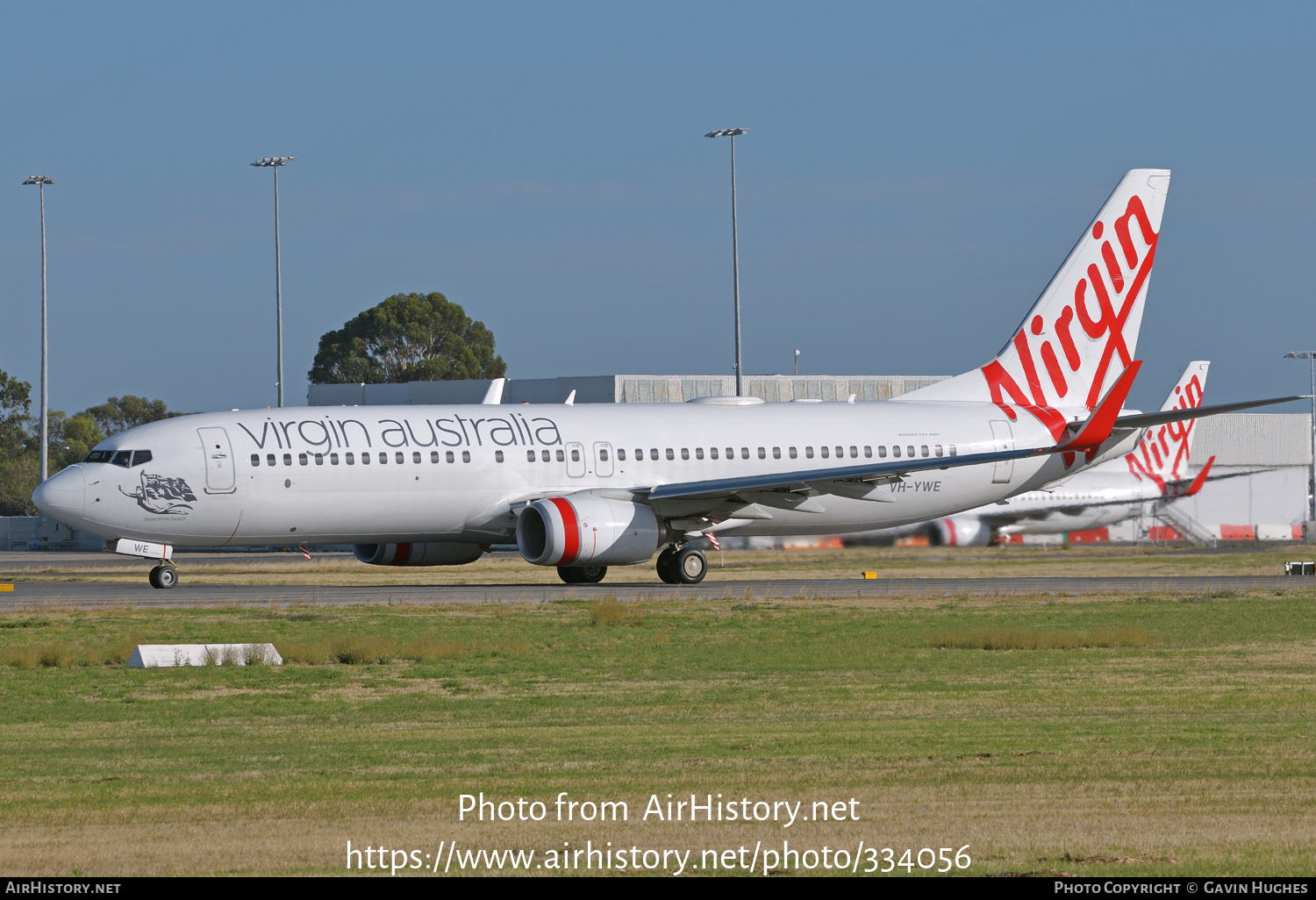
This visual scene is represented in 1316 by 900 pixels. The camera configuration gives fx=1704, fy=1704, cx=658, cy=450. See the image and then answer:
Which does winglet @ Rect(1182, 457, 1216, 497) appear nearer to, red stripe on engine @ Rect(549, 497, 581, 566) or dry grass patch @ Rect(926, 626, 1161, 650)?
red stripe on engine @ Rect(549, 497, 581, 566)

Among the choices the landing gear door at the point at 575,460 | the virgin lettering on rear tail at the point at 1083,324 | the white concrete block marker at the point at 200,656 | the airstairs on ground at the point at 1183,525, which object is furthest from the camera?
the airstairs on ground at the point at 1183,525

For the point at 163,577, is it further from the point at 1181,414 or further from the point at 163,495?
the point at 1181,414

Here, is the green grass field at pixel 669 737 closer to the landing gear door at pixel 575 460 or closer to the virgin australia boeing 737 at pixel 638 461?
the virgin australia boeing 737 at pixel 638 461

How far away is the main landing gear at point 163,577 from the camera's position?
109 ft

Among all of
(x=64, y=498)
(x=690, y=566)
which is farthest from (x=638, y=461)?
(x=64, y=498)

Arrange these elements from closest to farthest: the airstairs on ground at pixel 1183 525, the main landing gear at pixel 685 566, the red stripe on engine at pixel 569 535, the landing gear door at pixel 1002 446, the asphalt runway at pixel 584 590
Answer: the asphalt runway at pixel 584 590
the red stripe on engine at pixel 569 535
the main landing gear at pixel 685 566
the landing gear door at pixel 1002 446
the airstairs on ground at pixel 1183 525

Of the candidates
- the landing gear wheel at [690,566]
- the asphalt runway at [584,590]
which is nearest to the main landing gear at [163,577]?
the asphalt runway at [584,590]

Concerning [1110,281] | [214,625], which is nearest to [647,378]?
[1110,281]

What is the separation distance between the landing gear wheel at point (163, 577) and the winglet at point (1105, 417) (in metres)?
17.9

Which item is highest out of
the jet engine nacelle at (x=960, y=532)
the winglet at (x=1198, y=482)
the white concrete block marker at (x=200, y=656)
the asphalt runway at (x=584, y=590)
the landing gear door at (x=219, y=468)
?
the landing gear door at (x=219, y=468)

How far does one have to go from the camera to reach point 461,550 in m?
36.3

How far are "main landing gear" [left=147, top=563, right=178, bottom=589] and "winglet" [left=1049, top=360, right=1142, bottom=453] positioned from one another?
58.7 feet

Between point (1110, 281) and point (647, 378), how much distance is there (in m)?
34.6

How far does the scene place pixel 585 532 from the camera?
1275 inches
